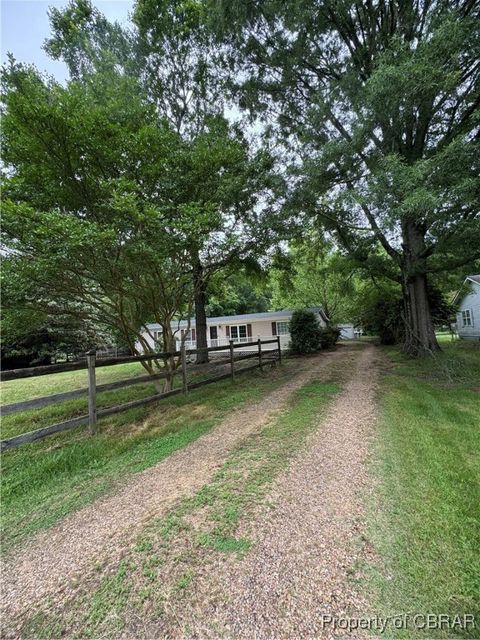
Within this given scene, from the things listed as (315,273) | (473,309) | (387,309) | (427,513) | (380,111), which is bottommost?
(427,513)

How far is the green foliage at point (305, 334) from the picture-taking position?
54.9ft

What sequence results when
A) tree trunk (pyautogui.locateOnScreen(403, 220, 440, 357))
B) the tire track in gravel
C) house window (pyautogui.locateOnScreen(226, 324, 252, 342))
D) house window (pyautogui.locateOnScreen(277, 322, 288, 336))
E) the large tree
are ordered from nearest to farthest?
the tire track in gravel, the large tree, tree trunk (pyautogui.locateOnScreen(403, 220, 440, 357)), house window (pyautogui.locateOnScreen(277, 322, 288, 336)), house window (pyautogui.locateOnScreen(226, 324, 252, 342))

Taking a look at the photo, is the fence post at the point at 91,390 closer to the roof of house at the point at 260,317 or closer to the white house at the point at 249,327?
the roof of house at the point at 260,317

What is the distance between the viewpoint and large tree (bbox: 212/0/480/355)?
5.81 m

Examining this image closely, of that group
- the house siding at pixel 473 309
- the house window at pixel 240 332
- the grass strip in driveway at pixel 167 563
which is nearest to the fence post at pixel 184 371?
the grass strip in driveway at pixel 167 563

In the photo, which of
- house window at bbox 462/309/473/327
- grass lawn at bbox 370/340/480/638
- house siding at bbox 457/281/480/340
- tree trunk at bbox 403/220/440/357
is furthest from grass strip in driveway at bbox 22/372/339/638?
house window at bbox 462/309/473/327

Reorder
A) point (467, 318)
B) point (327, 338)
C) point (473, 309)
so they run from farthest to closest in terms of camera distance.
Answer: point (467, 318) < point (473, 309) < point (327, 338)

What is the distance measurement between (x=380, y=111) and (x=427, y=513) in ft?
24.4

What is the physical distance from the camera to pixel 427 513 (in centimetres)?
247

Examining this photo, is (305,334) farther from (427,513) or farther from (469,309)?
(427,513)

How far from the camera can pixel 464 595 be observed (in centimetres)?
175

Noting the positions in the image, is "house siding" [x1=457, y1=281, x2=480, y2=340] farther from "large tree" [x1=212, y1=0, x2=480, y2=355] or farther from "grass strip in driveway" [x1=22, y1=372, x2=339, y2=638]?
"grass strip in driveway" [x1=22, y1=372, x2=339, y2=638]

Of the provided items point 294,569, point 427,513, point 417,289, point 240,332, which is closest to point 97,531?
point 294,569

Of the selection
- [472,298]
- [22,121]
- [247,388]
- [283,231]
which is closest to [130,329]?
[247,388]
